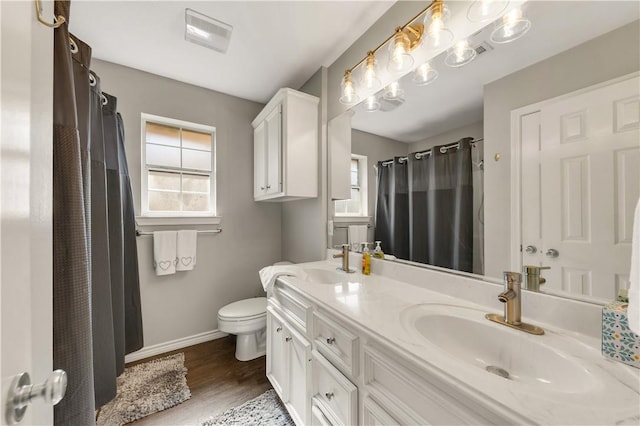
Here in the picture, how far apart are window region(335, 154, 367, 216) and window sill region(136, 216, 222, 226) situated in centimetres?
137

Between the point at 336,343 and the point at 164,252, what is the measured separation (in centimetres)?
183

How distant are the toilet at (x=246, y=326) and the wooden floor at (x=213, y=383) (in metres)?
0.08

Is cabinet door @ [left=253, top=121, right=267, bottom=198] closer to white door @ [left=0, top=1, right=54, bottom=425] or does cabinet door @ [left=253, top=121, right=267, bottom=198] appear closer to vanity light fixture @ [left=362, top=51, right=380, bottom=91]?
vanity light fixture @ [left=362, top=51, right=380, bottom=91]

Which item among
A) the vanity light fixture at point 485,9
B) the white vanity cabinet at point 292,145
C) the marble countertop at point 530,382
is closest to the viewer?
the marble countertop at point 530,382

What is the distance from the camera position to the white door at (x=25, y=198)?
37 centimetres

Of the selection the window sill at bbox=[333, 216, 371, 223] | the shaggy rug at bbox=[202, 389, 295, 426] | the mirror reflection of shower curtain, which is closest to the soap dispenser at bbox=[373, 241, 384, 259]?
the mirror reflection of shower curtain

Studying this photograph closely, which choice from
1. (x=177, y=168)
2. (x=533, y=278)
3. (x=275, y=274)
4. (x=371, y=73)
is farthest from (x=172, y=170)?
(x=533, y=278)

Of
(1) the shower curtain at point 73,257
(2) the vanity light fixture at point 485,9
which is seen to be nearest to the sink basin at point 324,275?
(1) the shower curtain at point 73,257

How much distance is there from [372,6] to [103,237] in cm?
198

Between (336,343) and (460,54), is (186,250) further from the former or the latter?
(460,54)

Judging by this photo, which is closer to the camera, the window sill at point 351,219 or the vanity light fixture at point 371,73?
the vanity light fixture at point 371,73

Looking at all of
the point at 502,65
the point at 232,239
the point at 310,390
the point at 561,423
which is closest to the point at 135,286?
the point at 232,239

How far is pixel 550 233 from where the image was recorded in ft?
2.86

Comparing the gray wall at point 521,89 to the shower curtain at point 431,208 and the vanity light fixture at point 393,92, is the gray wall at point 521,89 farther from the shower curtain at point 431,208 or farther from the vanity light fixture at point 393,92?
the vanity light fixture at point 393,92
